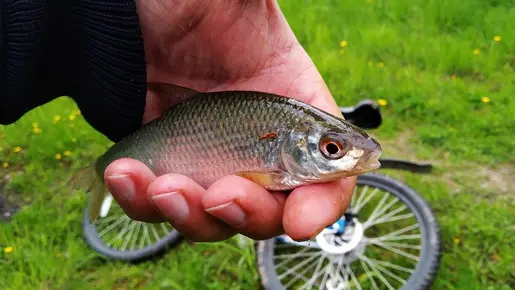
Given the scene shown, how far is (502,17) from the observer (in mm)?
6359

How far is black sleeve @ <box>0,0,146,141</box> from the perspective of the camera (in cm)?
239

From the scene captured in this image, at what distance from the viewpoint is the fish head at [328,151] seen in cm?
194

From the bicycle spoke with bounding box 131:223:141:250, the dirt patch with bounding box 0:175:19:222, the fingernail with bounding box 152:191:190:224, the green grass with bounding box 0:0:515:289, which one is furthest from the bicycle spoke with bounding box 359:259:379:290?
the dirt patch with bounding box 0:175:19:222

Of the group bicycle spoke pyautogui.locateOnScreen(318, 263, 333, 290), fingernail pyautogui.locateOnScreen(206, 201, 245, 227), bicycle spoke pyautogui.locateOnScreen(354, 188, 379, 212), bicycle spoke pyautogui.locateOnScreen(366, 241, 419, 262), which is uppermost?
fingernail pyautogui.locateOnScreen(206, 201, 245, 227)

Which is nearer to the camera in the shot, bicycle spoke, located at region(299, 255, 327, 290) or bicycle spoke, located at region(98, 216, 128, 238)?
bicycle spoke, located at region(299, 255, 327, 290)

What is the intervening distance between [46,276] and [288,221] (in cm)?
289

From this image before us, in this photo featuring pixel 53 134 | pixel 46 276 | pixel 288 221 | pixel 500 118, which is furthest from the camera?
pixel 53 134

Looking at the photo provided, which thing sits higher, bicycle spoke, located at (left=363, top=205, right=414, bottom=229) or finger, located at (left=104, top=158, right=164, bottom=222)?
finger, located at (left=104, top=158, right=164, bottom=222)

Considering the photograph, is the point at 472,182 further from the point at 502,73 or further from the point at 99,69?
the point at 99,69

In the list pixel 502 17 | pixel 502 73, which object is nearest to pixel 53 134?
pixel 502 73

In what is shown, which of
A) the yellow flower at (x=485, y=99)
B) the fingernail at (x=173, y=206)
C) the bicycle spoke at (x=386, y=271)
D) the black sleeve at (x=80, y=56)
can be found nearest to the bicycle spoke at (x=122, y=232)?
the bicycle spoke at (x=386, y=271)

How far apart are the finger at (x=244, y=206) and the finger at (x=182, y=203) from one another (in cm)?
5

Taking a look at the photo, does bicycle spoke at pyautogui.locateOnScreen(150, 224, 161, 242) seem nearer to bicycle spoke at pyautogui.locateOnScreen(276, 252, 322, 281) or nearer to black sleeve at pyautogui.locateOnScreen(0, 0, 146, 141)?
bicycle spoke at pyautogui.locateOnScreen(276, 252, 322, 281)

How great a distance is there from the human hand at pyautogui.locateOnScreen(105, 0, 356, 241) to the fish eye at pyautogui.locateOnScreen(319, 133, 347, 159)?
3.5 inches
